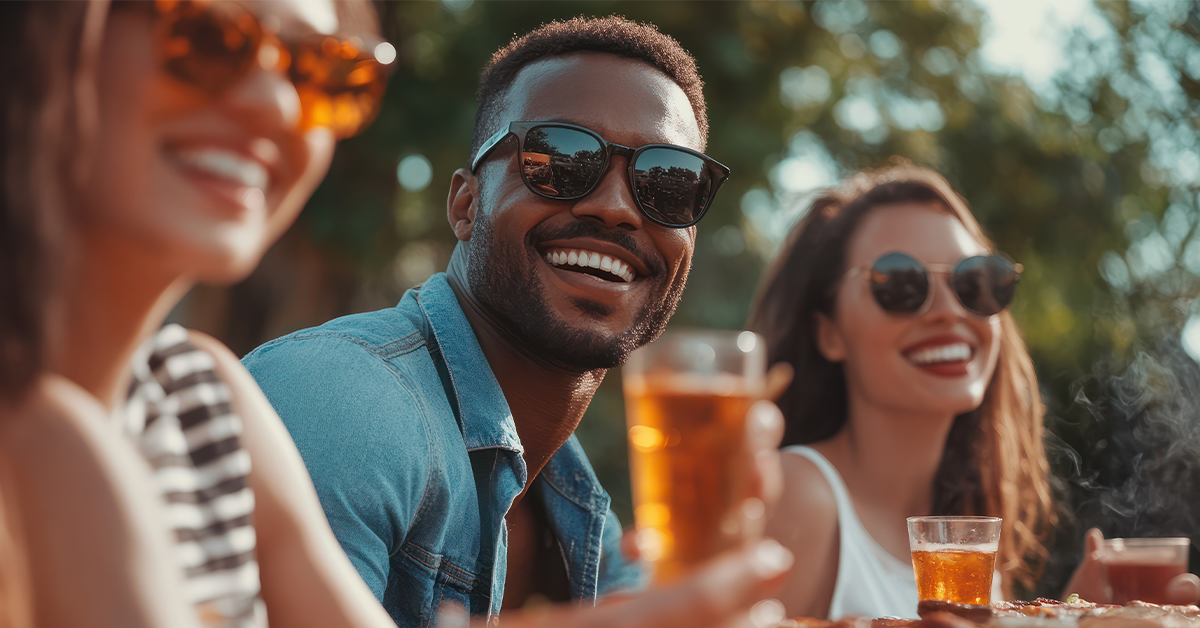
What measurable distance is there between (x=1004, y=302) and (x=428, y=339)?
2.22m

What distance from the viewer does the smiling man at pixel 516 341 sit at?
238cm

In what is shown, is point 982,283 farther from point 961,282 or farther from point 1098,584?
point 1098,584

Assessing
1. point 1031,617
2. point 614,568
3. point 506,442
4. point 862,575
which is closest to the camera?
point 1031,617

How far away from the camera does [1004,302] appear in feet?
12.6

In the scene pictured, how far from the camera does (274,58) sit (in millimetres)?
1147

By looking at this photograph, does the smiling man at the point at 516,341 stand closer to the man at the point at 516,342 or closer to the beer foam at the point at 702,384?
the man at the point at 516,342

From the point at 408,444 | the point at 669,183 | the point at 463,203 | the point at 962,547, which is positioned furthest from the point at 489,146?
the point at 962,547

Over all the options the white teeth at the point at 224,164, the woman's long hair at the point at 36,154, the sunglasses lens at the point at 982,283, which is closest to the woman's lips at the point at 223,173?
the white teeth at the point at 224,164

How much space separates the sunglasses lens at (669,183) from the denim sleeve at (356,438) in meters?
0.88

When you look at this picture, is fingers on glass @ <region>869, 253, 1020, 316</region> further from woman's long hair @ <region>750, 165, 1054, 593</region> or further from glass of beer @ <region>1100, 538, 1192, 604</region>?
glass of beer @ <region>1100, 538, 1192, 604</region>

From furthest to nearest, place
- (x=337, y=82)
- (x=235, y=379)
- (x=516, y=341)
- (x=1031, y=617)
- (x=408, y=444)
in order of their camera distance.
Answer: (x=516, y=341), (x=408, y=444), (x=1031, y=617), (x=235, y=379), (x=337, y=82)

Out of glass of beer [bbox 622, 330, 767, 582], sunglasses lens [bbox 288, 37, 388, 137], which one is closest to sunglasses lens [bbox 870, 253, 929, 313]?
glass of beer [bbox 622, 330, 767, 582]

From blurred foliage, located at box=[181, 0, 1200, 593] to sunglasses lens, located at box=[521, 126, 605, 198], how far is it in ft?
22.2

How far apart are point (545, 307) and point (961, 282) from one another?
5.87 ft
